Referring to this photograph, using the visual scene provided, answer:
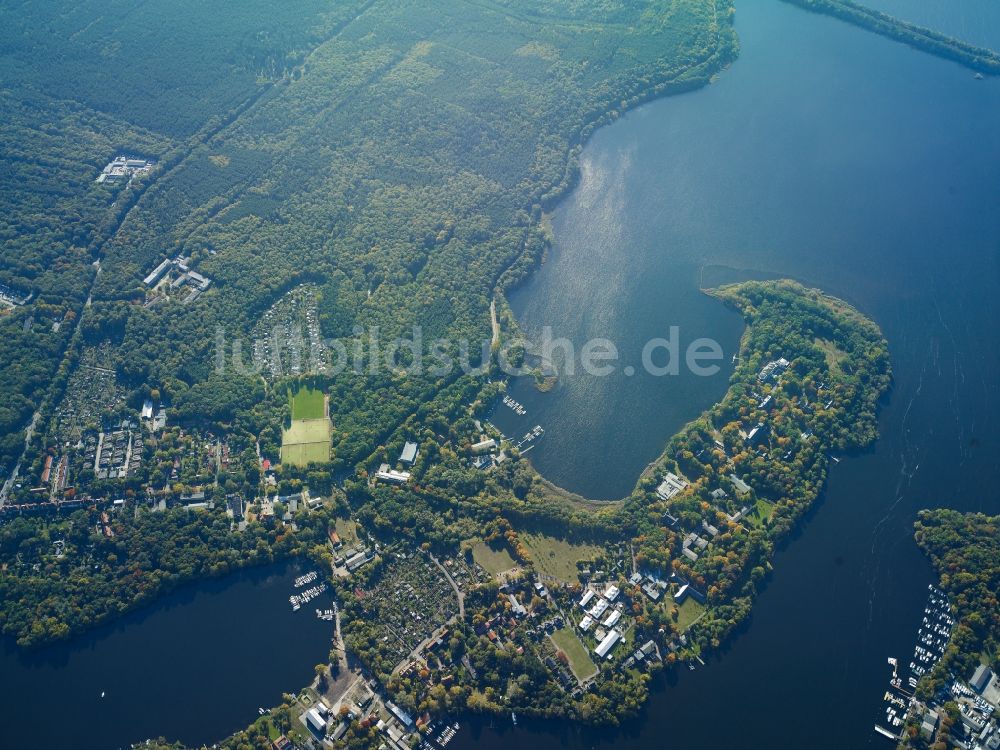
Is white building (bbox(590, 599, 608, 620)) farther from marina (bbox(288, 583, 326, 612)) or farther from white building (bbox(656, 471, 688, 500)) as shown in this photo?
marina (bbox(288, 583, 326, 612))

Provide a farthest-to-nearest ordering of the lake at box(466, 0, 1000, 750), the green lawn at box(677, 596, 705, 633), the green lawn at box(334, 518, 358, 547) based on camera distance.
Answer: the green lawn at box(334, 518, 358, 547)
the green lawn at box(677, 596, 705, 633)
the lake at box(466, 0, 1000, 750)

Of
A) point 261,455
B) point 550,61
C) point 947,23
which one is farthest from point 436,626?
point 947,23

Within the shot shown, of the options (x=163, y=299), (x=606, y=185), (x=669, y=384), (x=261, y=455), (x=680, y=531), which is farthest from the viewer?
(x=606, y=185)

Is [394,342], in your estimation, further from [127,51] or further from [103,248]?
[127,51]

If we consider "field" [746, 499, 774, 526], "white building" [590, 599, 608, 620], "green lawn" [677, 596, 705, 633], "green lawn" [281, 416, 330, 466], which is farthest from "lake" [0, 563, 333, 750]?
"field" [746, 499, 774, 526]

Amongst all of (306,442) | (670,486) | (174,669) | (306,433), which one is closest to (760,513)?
(670,486)

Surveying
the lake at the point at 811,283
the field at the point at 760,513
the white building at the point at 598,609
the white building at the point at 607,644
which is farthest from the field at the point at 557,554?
the field at the point at 760,513

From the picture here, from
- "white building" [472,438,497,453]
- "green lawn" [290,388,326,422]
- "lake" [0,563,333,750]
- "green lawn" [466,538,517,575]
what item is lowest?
"lake" [0,563,333,750]
